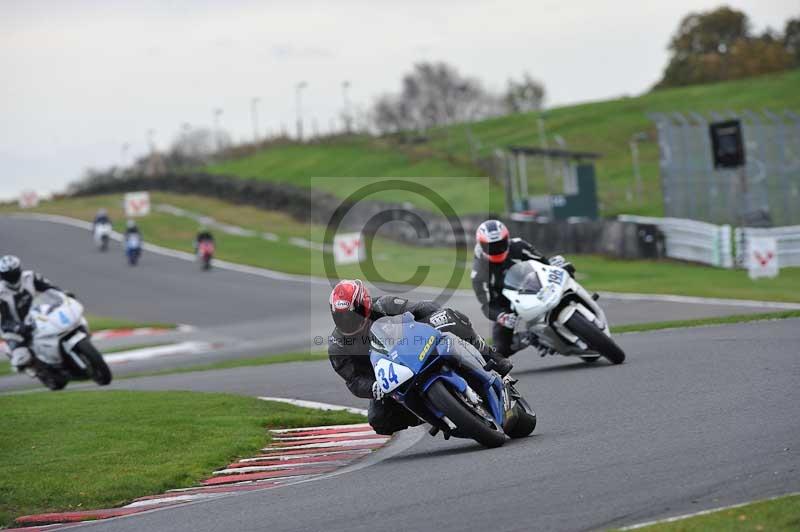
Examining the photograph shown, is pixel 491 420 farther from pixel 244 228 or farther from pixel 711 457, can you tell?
pixel 244 228

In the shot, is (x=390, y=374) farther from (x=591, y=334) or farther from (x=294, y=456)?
(x=591, y=334)

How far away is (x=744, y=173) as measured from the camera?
30.8 m

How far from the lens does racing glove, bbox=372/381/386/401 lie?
29.3 ft

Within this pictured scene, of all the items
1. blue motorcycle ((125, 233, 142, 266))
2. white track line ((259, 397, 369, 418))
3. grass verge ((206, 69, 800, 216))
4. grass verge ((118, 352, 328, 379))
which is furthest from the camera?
grass verge ((206, 69, 800, 216))

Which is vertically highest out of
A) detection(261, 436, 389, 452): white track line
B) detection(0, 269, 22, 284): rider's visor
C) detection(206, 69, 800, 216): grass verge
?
detection(206, 69, 800, 216): grass verge

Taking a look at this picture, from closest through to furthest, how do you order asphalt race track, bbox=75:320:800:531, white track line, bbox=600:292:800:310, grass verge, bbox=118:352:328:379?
asphalt race track, bbox=75:320:800:531, grass verge, bbox=118:352:328:379, white track line, bbox=600:292:800:310

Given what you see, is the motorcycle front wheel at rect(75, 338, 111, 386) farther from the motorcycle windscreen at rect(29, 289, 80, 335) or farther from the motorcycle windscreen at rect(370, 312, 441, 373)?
the motorcycle windscreen at rect(370, 312, 441, 373)

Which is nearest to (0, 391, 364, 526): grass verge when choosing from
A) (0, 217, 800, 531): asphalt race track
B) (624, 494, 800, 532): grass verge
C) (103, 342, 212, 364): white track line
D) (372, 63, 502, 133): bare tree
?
(0, 217, 800, 531): asphalt race track

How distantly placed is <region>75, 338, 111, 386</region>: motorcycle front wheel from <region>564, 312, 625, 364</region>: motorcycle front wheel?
7379 mm

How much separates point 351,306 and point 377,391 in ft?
2.13

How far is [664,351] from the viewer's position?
45.3 feet

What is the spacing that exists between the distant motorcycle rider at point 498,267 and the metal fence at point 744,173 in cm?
1789

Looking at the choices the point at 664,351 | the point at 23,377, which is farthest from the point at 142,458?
the point at 23,377

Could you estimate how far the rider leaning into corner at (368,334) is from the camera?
29.9 ft
